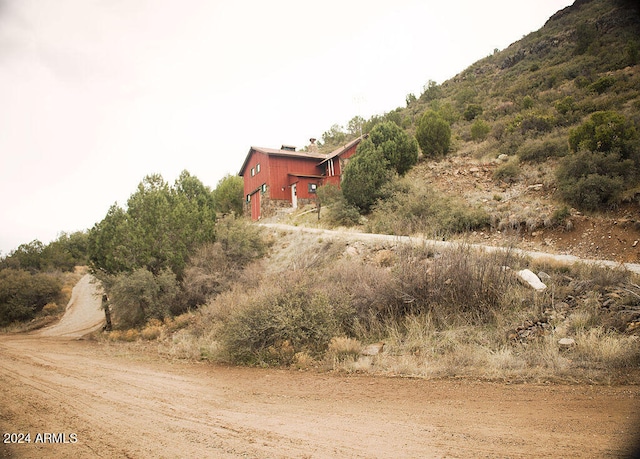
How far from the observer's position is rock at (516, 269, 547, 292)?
322 inches

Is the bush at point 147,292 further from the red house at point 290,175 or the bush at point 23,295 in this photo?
the red house at point 290,175

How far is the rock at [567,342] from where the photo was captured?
20.0 ft

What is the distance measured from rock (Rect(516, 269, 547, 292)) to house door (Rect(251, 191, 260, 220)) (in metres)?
29.6

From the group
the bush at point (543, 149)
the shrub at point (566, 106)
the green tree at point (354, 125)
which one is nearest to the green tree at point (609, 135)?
the bush at point (543, 149)

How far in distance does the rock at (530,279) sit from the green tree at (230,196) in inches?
1471

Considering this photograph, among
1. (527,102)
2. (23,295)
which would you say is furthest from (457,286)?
(23,295)

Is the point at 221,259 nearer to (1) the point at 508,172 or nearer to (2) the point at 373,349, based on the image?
(2) the point at 373,349

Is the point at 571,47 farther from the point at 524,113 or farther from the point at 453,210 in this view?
the point at 453,210

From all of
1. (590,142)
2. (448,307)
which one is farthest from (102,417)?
(590,142)

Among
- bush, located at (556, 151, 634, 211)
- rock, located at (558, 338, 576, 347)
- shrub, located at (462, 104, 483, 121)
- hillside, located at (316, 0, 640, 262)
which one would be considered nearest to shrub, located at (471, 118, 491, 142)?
hillside, located at (316, 0, 640, 262)

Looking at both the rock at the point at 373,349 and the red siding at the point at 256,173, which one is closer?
the rock at the point at 373,349

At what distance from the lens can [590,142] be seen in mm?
14594

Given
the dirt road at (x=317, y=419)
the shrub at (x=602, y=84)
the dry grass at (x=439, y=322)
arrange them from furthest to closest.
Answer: the shrub at (x=602, y=84), the dry grass at (x=439, y=322), the dirt road at (x=317, y=419)

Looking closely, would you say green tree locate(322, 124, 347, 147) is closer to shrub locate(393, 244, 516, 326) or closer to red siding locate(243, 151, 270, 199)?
red siding locate(243, 151, 270, 199)
